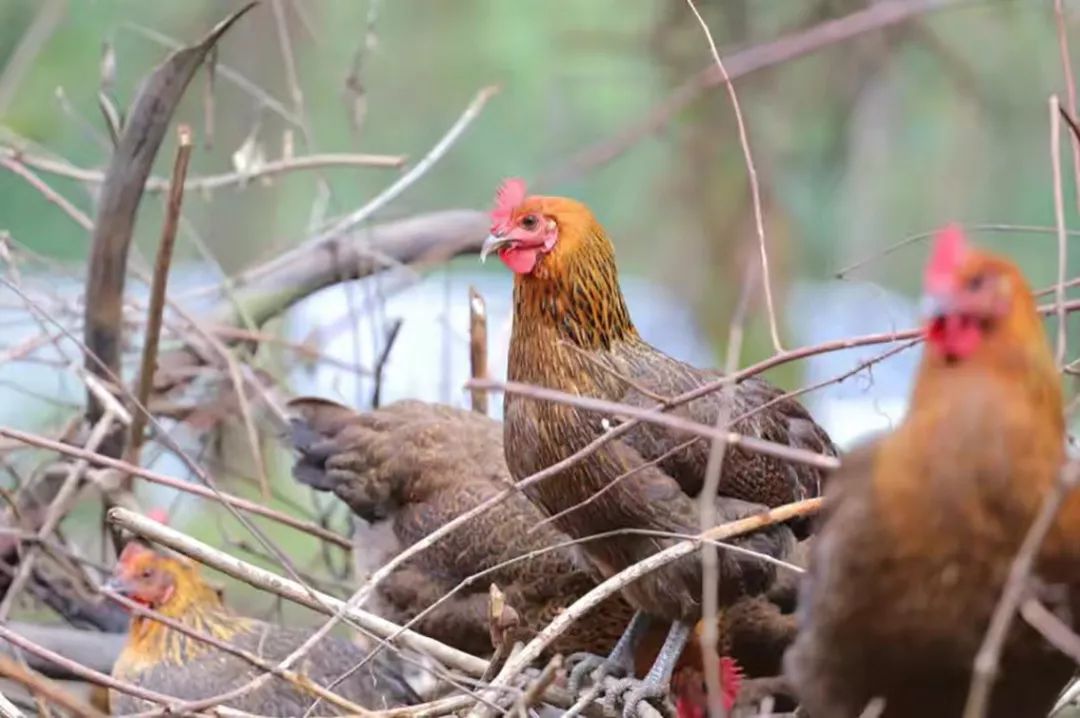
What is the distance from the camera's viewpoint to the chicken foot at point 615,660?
2135mm

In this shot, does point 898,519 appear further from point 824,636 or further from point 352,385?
point 352,385

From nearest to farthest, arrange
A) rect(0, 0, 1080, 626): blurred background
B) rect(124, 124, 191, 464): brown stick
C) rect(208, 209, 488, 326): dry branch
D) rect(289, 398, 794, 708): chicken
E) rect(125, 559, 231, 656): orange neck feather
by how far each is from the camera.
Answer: rect(124, 124, 191, 464): brown stick
rect(289, 398, 794, 708): chicken
rect(125, 559, 231, 656): orange neck feather
rect(208, 209, 488, 326): dry branch
rect(0, 0, 1080, 626): blurred background

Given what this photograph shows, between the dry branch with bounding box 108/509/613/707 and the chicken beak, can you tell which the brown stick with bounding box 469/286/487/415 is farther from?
the dry branch with bounding box 108/509/613/707

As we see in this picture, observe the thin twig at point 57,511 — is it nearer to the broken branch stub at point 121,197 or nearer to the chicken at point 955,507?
the broken branch stub at point 121,197

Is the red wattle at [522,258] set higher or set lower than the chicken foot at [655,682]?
higher

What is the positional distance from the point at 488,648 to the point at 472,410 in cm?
50

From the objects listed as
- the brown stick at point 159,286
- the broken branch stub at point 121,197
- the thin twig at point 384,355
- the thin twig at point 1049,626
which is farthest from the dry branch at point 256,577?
the thin twig at point 384,355

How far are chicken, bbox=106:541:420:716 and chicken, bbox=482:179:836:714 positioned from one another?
0.40 metres

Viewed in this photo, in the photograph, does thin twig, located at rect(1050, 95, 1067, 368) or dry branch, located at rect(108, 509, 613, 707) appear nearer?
thin twig, located at rect(1050, 95, 1067, 368)

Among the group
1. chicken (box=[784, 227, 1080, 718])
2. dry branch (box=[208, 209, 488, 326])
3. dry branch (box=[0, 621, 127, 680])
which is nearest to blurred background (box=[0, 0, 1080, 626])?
dry branch (box=[208, 209, 488, 326])

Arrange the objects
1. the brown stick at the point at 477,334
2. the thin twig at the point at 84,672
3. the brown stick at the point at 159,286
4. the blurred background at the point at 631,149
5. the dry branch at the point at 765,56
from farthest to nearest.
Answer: the blurred background at the point at 631,149 < the brown stick at the point at 477,334 < the brown stick at the point at 159,286 < the thin twig at the point at 84,672 < the dry branch at the point at 765,56

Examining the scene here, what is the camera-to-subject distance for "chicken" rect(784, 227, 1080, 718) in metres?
1.14

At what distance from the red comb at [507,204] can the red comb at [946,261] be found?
3.45 ft

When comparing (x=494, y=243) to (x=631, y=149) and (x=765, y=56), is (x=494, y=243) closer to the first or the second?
(x=765, y=56)
